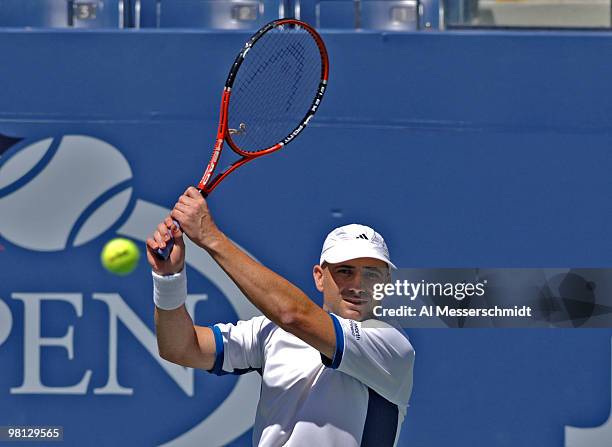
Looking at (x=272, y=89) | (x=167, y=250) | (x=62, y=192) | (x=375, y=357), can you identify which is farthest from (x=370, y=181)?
(x=167, y=250)

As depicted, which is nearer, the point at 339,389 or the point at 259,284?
the point at 259,284

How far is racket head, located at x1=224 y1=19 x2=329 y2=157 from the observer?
4.23 meters

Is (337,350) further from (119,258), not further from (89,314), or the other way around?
(89,314)

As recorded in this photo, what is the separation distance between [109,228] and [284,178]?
0.73m

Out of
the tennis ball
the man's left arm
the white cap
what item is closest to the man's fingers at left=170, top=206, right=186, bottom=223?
the man's left arm

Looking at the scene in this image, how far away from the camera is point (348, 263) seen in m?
2.71

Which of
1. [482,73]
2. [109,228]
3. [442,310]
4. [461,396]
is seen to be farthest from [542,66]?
[109,228]

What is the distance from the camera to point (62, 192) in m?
4.49

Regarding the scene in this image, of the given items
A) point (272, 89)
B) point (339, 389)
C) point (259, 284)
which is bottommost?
point (339, 389)

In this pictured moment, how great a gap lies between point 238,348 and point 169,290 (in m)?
0.30

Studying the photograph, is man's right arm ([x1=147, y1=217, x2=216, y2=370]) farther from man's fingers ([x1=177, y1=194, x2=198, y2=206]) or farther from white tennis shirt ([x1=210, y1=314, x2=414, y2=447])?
white tennis shirt ([x1=210, y1=314, x2=414, y2=447])

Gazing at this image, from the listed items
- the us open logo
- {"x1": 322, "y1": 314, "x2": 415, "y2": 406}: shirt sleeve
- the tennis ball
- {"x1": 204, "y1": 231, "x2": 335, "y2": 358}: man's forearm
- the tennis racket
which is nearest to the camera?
{"x1": 204, "y1": 231, "x2": 335, "y2": 358}: man's forearm

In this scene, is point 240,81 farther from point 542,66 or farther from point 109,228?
point 542,66

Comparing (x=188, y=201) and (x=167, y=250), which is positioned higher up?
(x=188, y=201)
